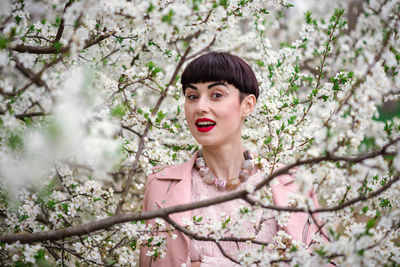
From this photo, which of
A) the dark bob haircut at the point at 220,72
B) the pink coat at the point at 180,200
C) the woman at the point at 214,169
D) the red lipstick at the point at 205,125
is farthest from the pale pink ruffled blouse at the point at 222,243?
the dark bob haircut at the point at 220,72

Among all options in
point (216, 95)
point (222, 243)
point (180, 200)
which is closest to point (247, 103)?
point (216, 95)

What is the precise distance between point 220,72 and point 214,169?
0.72m

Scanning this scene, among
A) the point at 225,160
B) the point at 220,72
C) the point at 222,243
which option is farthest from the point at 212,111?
the point at 222,243

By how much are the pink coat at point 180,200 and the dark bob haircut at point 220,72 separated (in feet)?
2.15

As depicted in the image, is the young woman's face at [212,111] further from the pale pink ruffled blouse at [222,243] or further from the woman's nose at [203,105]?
the pale pink ruffled blouse at [222,243]

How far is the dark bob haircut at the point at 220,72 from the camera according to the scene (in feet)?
8.25

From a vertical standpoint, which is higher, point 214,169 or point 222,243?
point 214,169

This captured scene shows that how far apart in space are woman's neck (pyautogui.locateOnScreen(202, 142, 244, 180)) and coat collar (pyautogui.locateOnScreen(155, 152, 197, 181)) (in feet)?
0.53

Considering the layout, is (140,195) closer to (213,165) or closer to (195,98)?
(213,165)

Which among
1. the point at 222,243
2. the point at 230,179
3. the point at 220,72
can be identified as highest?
the point at 220,72

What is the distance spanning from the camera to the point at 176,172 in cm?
274

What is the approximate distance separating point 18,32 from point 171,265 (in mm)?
1645

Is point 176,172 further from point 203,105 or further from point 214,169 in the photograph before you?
point 203,105

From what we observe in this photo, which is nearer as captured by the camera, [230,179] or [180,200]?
[180,200]
